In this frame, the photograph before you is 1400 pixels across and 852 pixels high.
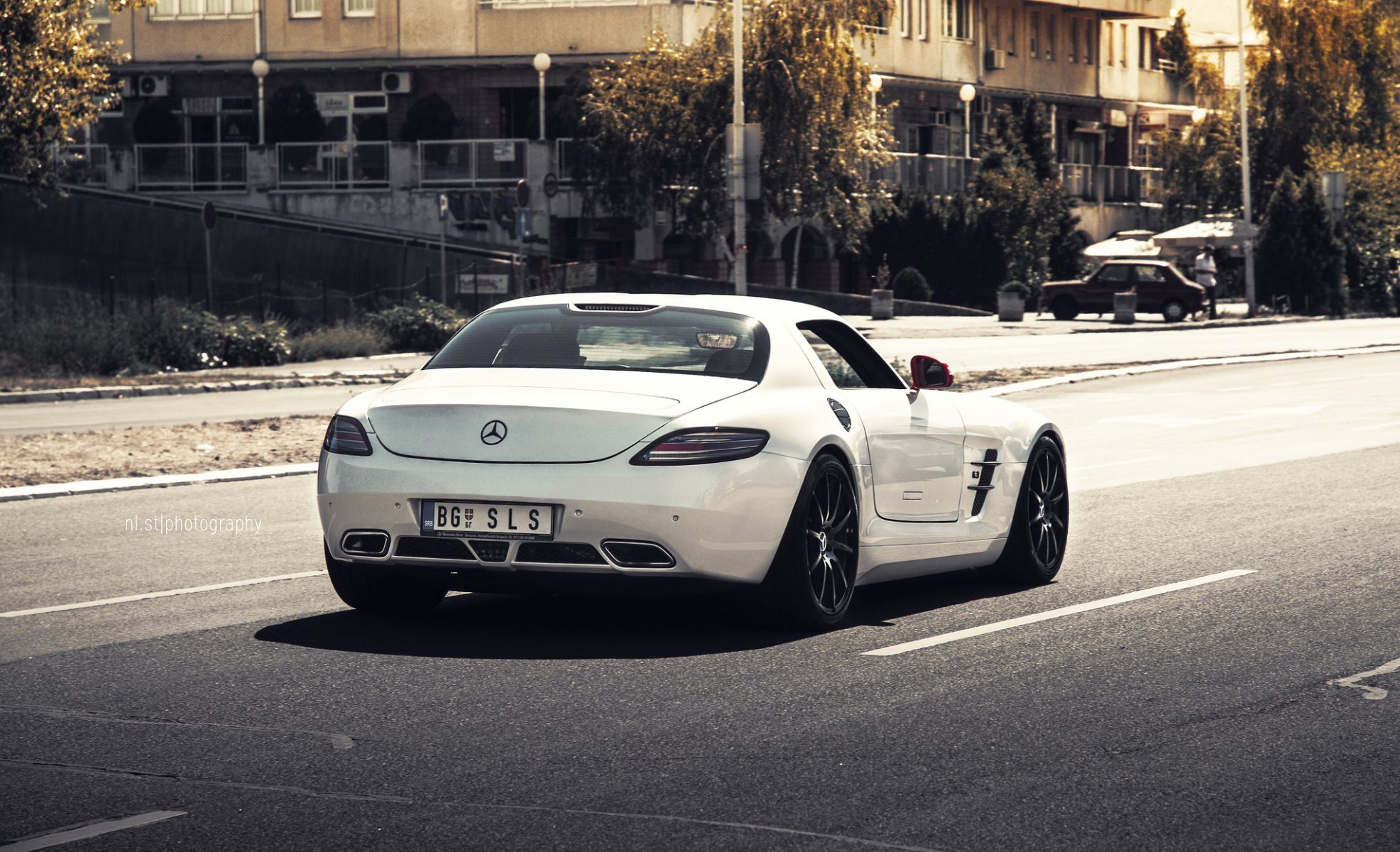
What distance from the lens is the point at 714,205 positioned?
169 feet

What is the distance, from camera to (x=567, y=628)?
8953 mm

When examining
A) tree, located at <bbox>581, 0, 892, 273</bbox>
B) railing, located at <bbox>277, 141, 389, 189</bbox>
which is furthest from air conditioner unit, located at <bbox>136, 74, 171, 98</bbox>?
tree, located at <bbox>581, 0, 892, 273</bbox>

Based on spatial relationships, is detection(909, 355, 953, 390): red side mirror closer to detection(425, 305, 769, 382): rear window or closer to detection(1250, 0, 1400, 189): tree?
detection(425, 305, 769, 382): rear window

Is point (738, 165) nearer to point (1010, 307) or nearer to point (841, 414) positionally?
point (1010, 307)

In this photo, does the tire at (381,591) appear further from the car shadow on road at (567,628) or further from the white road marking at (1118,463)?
the white road marking at (1118,463)

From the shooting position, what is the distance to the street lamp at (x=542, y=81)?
54.1m

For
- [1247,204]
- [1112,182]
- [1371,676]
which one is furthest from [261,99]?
[1371,676]

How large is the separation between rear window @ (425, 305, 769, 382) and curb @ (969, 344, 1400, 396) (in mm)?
16173

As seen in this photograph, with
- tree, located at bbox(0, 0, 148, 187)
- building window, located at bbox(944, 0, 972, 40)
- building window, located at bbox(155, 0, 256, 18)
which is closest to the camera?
tree, located at bbox(0, 0, 148, 187)

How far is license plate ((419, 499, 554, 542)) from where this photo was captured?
8.14 metres

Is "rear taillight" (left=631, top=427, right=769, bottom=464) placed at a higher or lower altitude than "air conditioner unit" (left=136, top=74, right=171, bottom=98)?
lower

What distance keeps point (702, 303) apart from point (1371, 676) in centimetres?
310

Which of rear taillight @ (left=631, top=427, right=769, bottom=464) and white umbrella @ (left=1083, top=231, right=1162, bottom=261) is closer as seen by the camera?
rear taillight @ (left=631, top=427, right=769, bottom=464)

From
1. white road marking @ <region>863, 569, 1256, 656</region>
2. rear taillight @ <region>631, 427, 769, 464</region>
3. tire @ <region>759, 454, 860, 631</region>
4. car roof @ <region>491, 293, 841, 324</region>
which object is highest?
car roof @ <region>491, 293, 841, 324</region>
